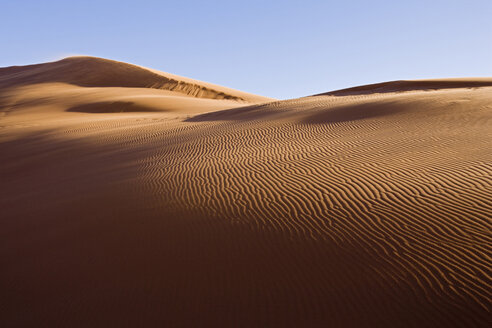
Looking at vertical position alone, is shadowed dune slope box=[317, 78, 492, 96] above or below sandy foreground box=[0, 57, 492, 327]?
above

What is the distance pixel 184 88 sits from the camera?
33938mm

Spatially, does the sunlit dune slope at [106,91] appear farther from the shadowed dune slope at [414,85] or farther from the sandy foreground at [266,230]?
the sandy foreground at [266,230]

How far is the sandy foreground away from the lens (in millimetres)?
4461

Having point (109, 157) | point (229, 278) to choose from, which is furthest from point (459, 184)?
point (109, 157)

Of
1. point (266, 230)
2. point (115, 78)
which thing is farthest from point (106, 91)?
point (266, 230)

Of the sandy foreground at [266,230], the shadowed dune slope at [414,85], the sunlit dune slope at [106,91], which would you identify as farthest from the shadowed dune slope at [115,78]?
the sandy foreground at [266,230]

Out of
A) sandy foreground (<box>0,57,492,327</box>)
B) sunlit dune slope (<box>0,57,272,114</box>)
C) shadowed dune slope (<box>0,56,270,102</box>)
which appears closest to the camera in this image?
sandy foreground (<box>0,57,492,327</box>)

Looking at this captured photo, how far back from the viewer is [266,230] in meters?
5.99

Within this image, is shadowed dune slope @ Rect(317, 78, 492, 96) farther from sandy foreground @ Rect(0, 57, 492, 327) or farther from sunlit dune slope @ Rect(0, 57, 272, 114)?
sandy foreground @ Rect(0, 57, 492, 327)

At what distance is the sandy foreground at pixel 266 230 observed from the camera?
176 inches

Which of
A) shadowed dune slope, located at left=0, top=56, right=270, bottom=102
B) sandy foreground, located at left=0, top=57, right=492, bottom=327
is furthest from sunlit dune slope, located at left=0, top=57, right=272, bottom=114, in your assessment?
sandy foreground, located at left=0, top=57, right=492, bottom=327

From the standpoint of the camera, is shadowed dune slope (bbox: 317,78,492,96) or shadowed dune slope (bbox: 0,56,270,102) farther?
shadowed dune slope (bbox: 0,56,270,102)

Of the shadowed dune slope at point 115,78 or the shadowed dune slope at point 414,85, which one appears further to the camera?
the shadowed dune slope at point 115,78

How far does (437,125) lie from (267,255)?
299 inches
